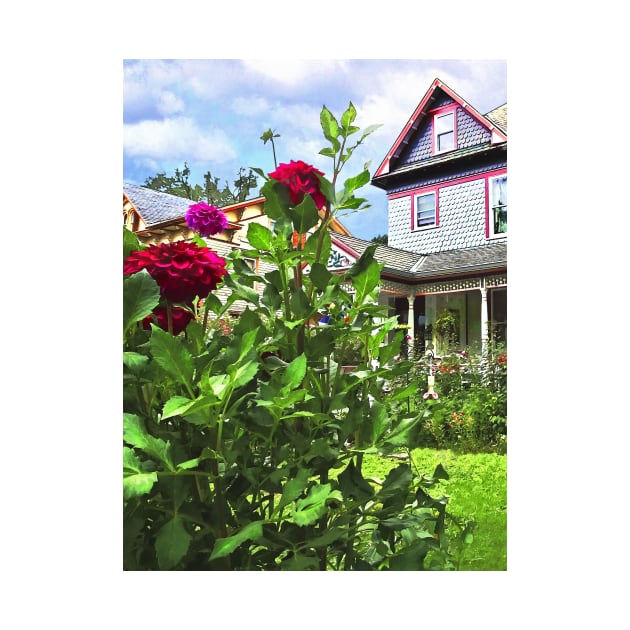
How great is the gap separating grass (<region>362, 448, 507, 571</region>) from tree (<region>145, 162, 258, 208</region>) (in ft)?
5.90

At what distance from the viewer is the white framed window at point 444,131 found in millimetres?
5426

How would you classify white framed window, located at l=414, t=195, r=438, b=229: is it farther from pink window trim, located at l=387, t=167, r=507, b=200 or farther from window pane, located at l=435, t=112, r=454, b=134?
window pane, located at l=435, t=112, r=454, b=134

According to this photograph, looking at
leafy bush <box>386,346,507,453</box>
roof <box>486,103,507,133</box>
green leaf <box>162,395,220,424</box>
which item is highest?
roof <box>486,103,507,133</box>

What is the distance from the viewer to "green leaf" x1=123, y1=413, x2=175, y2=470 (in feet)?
1.86

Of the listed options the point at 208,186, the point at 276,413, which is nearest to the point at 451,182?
the point at 208,186

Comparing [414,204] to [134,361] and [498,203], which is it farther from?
[134,361]

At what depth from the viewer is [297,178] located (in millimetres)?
729

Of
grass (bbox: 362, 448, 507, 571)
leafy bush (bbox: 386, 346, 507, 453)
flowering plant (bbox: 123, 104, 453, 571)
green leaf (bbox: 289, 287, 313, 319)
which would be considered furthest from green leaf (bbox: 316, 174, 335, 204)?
leafy bush (bbox: 386, 346, 507, 453)

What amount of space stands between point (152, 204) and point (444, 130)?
287cm

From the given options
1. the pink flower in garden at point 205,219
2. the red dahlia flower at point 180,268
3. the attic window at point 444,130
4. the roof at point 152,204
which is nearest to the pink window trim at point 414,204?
the attic window at point 444,130
